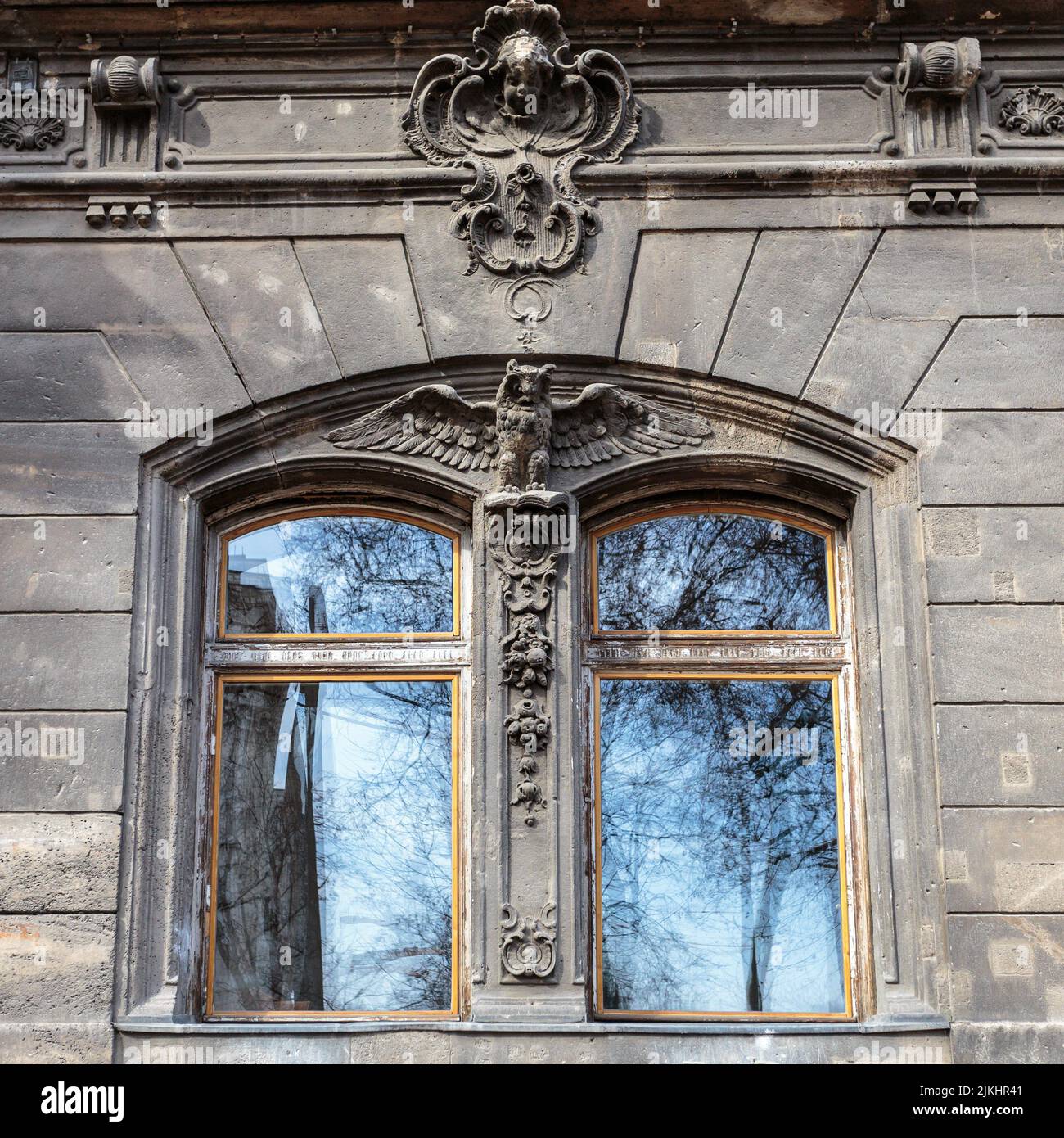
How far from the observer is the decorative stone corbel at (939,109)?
7207mm

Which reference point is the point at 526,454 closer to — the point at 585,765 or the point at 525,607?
the point at 525,607

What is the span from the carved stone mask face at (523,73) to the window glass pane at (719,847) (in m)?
2.64

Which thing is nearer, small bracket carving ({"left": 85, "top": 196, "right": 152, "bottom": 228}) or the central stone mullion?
the central stone mullion

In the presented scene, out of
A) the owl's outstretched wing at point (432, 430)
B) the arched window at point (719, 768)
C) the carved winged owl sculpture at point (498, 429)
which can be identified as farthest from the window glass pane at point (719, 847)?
the owl's outstretched wing at point (432, 430)

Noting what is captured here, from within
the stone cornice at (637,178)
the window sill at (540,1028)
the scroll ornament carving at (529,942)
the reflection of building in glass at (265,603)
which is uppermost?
the stone cornice at (637,178)

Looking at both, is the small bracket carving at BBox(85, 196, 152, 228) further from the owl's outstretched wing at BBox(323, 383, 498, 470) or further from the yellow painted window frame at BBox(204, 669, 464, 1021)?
the yellow painted window frame at BBox(204, 669, 464, 1021)

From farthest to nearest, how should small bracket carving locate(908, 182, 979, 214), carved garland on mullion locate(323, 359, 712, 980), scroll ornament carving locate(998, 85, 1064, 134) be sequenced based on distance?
scroll ornament carving locate(998, 85, 1064, 134), small bracket carving locate(908, 182, 979, 214), carved garland on mullion locate(323, 359, 712, 980)

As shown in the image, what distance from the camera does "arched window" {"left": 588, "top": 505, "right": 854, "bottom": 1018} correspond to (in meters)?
6.56

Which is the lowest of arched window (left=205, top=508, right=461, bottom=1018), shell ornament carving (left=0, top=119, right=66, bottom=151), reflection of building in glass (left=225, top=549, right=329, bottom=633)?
arched window (left=205, top=508, right=461, bottom=1018)

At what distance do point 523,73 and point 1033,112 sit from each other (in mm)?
2333

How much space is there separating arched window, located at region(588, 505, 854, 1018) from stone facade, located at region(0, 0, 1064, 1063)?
156 millimetres

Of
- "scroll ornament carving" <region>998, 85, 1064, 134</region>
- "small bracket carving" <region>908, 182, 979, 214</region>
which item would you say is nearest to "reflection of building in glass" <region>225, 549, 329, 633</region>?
"small bracket carving" <region>908, 182, 979, 214</region>

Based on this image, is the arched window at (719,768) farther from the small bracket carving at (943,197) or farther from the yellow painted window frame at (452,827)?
the small bracket carving at (943,197)
